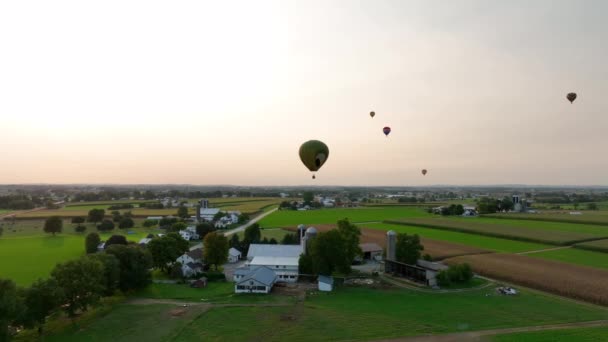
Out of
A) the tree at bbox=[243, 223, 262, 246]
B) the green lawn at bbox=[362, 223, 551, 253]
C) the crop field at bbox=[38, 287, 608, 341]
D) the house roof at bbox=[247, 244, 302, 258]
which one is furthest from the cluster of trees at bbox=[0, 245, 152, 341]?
the green lawn at bbox=[362, 223, 551, 253]

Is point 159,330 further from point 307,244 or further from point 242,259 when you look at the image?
point 242,259

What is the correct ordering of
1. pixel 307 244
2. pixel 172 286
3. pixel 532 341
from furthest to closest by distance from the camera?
1. pixel 307 244
2. pixel 172 286
3. pixel 532 341

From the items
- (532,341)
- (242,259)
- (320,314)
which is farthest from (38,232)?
(532,341)

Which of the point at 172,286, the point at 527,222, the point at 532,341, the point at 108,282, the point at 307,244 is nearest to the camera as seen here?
the point at 532,341

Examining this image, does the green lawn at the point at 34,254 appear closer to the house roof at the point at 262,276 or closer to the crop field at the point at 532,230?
the house roof at the point at 262,276

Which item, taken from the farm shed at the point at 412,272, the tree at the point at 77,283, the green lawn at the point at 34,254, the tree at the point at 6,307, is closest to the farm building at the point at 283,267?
the farm shed at the point at 412,272

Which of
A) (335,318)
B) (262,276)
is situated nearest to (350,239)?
(262,276)
